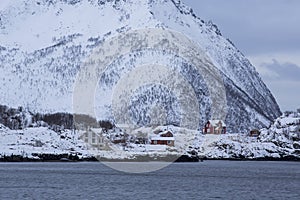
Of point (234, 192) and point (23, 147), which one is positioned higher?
point (23, 147)

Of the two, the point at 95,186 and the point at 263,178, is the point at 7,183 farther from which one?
the point at 263,178

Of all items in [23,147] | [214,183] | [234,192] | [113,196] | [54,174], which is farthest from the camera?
[23,147]

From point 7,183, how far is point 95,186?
517 inches

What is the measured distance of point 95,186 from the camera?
106 metres

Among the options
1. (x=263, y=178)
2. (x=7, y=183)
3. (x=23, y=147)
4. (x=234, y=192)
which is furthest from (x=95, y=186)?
(x=23, y=147)

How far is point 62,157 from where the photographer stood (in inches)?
7416

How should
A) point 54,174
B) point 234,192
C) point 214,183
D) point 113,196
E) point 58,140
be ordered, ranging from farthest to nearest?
point 58,140 < point 54,174 < point 214,183 < point 234,192 < point 113,196

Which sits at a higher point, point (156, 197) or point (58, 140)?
point (58, 140)

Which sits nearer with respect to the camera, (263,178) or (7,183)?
(7,183)

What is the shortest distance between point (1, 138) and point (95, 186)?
86.2 meters

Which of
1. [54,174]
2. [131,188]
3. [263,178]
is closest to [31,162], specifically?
[54,174]

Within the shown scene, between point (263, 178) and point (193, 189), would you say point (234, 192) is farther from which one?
point (263, 178)

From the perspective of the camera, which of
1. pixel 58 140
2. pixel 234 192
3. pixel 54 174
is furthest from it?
pixel 58 140

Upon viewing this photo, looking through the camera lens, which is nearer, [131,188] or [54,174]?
[131,188]
